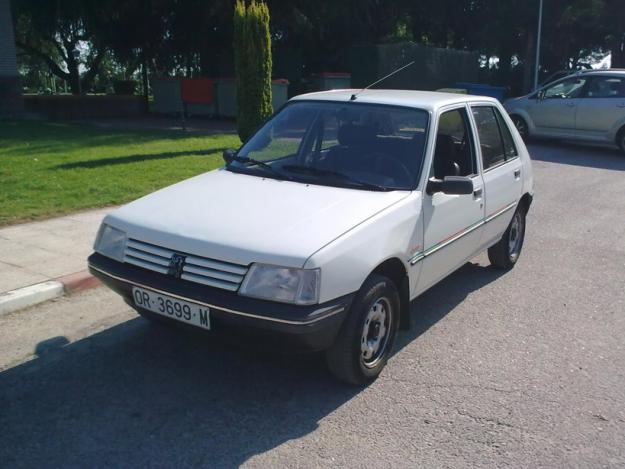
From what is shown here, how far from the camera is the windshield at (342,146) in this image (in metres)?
4.36

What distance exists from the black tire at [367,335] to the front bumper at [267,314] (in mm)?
126

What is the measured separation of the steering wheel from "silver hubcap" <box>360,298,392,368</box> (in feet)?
3.04

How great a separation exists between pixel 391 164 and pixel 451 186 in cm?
45

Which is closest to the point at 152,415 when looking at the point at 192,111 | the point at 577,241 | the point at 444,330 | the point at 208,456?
the point at 208,456

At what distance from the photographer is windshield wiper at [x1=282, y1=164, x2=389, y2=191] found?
13.9 feet

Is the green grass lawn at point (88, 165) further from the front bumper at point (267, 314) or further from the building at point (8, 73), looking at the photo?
the front bumper at point (267, 314)

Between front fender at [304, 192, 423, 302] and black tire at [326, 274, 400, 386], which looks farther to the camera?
black tire at [326, 274, 400, 386]

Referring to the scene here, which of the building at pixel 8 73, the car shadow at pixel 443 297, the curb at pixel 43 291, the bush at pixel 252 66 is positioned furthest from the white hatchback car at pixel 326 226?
the building at pixel 8 73

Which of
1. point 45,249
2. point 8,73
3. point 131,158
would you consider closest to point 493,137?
point 45,249

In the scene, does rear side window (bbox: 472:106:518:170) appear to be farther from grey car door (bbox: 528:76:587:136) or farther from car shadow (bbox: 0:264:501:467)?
grey car door (bbox: 528:76:587:136)

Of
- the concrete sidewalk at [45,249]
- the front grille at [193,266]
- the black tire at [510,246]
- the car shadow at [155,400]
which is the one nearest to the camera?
the car shadow at [155,400]

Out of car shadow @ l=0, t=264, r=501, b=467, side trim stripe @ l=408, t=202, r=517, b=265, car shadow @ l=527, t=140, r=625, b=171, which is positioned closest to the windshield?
side trim stripe @ l=408, t=202, r=517, b=265

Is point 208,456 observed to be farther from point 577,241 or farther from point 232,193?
point 577,241

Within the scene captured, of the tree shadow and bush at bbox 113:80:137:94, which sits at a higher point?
bush at bbox 113:80:137:94
